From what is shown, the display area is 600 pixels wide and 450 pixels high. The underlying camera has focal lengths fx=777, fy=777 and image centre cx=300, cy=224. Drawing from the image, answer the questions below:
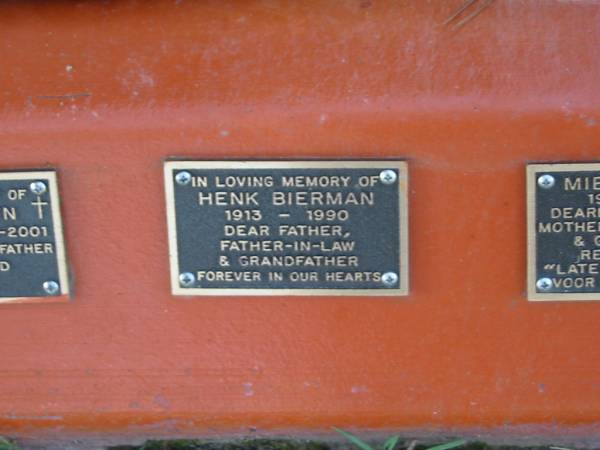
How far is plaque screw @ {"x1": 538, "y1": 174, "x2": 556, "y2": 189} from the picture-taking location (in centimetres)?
155

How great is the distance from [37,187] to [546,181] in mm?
1040

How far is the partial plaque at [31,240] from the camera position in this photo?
1.62 m

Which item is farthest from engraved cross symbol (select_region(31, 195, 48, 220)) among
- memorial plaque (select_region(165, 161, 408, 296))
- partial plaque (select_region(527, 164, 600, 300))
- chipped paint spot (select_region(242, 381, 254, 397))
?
partial plaque (select_region(527, 164, 600, 300))

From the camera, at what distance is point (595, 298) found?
162cm

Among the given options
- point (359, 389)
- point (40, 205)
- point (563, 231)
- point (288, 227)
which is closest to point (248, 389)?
point (359, 389)

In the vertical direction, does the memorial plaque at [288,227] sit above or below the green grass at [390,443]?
above

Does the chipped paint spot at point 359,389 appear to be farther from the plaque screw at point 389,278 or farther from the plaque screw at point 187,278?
the plaque screw at point 187,278

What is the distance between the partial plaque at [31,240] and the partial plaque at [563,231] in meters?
0.99

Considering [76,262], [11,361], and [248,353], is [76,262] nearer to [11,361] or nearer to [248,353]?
[11,361]

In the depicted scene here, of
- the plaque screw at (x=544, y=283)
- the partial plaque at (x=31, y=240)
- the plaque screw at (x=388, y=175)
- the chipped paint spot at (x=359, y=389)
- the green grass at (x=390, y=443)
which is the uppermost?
the plaque screw at (x=388, y=175)

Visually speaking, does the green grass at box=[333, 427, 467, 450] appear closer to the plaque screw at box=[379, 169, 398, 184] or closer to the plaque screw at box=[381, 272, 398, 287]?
the plaque screw at box=[381, 272, 398, 287]

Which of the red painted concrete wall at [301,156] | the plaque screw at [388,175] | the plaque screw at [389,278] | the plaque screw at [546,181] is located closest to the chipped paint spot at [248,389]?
the red painted concrete wall at [301,156]

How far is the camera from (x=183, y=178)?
160cm

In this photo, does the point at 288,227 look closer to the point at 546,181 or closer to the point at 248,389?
the point at 248,389
